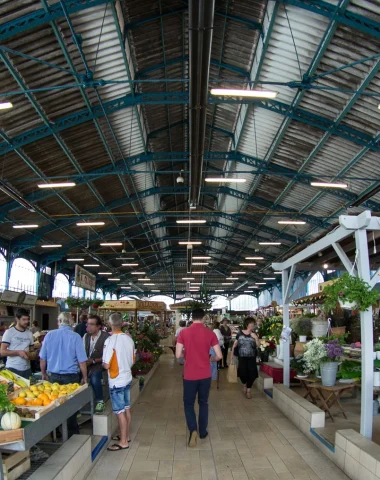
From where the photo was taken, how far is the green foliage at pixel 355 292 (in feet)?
15.0

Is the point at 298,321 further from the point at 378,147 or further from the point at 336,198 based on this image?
the point at 336,198

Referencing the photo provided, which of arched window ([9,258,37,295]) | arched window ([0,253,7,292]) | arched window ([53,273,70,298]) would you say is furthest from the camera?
arched window ([53,273,70,298])

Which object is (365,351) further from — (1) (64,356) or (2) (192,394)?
(1) (64,356)

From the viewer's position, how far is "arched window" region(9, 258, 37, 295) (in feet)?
77.1

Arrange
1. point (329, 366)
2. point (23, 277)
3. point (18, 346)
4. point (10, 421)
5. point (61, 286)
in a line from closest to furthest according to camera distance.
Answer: point (10, 421) → point (18, 346) → point (329, 366) → point (23, 277) → point (61, 286)

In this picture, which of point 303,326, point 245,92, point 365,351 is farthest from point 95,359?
point 245,92

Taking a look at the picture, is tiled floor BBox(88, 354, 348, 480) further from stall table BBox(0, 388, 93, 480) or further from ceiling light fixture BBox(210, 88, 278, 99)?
ceiling light fixture BBox(210, 88, 278, 99)

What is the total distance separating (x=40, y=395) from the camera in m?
4.00

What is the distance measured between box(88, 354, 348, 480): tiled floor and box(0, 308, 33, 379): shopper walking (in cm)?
158

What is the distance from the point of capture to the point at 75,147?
14281mm

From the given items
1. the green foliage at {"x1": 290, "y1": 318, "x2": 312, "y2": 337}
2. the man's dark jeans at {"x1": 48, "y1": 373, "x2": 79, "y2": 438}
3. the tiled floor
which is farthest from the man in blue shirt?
the green foliage at {"x1": 290, "y1": 318, "x2": 312, "y2": 337}

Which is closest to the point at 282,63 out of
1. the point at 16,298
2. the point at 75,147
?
the point at 75,147

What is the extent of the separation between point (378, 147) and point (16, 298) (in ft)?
39.3

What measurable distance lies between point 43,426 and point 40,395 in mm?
369
